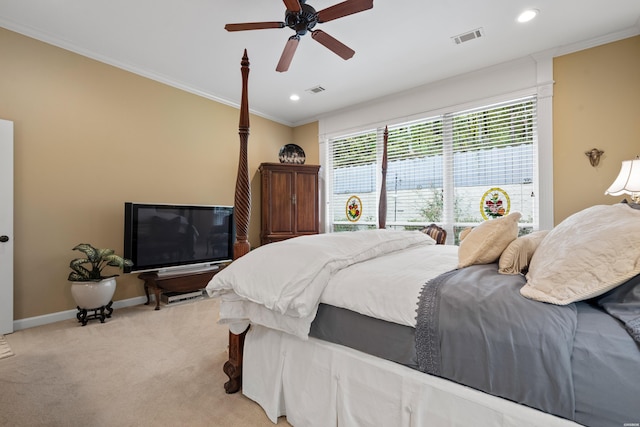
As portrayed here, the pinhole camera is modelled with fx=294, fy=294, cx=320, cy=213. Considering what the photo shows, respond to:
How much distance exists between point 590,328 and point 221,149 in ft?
14.6

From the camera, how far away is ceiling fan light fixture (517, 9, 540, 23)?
2.59 meters

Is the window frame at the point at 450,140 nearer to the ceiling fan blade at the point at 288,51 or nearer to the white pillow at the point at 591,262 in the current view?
the ceiling fan blade at the point at 288,51

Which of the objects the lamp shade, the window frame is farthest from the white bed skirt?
the window frame

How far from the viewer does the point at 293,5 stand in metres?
2.07

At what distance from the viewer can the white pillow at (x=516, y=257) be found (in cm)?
127

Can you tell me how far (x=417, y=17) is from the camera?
2.66 meters

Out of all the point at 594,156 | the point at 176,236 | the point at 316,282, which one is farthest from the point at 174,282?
the point at 594,156

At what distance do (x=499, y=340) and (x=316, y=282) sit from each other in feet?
Answer: 2.34

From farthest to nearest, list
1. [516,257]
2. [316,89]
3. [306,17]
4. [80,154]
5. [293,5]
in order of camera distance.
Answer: [316,89] → [80,154] → [306,17] → [293,5] → [516,257]

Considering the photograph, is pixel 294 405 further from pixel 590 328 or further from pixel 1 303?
pixel 1 303

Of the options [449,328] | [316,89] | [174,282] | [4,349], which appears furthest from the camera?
[316,89]

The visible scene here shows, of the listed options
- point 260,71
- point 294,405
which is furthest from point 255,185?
A: point 294,405

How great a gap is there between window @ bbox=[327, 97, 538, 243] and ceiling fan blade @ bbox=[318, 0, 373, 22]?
7.85 feet

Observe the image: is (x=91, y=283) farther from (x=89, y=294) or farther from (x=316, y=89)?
(x=316, y=89)
